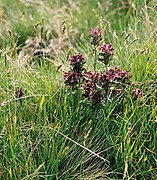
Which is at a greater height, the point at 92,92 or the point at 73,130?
the point at 92,92

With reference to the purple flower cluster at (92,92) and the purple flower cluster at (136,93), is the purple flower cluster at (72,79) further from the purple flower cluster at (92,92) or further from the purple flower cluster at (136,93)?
the purple flower cluster at (136,93)

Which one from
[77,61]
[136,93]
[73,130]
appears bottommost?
[73,130]

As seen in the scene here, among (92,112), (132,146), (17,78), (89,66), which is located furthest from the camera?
(89,66)

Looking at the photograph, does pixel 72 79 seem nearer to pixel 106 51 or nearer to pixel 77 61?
pixel 77 61

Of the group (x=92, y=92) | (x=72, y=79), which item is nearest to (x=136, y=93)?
(x=92, y=92)

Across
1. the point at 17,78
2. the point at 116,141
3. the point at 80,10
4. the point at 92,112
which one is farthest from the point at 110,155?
the point at 80,10

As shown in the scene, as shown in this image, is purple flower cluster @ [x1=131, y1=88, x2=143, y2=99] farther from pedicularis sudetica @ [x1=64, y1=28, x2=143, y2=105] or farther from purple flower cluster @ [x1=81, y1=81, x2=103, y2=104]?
purple flower cluster @ [x1=81, y1=81, x2=103, y2=104]

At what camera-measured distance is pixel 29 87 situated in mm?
2807

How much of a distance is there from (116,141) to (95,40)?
61 cm

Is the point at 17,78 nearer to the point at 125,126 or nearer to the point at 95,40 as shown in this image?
the point at 95,40

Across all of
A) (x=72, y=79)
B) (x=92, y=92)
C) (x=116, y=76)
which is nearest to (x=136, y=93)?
(x=116, y=76)

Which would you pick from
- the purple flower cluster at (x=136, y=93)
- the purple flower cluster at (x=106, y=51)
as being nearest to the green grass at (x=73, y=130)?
the purple flower cluster at (x=136, y=93)

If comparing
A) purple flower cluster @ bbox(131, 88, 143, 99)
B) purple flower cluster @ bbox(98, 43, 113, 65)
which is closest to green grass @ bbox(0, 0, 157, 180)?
purple flower cluster @ bbox(131, 88, 143, 99)

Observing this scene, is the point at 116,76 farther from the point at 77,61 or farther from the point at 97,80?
the point at 77,61
